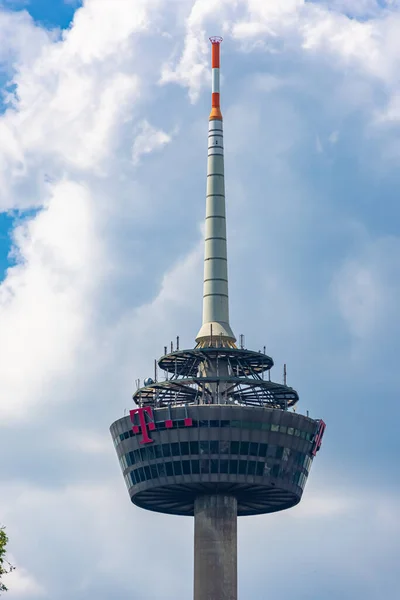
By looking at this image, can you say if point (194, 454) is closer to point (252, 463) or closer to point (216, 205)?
point (252, 463)

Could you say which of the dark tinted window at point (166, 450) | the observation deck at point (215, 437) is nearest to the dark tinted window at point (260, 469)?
the observation deck at point (215, 437)

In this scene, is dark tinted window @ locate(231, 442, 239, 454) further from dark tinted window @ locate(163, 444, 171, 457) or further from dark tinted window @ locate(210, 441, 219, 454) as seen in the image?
dark tinted window @ locate(163, 444, 171, 457)

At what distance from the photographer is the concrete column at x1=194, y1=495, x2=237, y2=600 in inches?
6959

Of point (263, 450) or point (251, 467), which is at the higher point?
point (263, 450)

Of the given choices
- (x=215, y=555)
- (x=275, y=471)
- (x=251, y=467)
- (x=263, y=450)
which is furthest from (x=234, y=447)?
(x=215, y=555)

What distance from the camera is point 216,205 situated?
197m

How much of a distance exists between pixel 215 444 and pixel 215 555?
45.6 ft

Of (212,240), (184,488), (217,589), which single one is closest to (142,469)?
(184,488)

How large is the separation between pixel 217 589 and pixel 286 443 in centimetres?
1969

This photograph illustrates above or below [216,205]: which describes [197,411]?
below

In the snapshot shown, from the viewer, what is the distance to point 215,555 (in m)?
177

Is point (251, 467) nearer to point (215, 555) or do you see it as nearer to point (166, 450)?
point (166, 450)

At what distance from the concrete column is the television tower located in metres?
0.12

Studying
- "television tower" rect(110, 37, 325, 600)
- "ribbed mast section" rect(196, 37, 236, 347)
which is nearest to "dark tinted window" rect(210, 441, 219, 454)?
"television tower" rect(110, 37, 325, 600)
